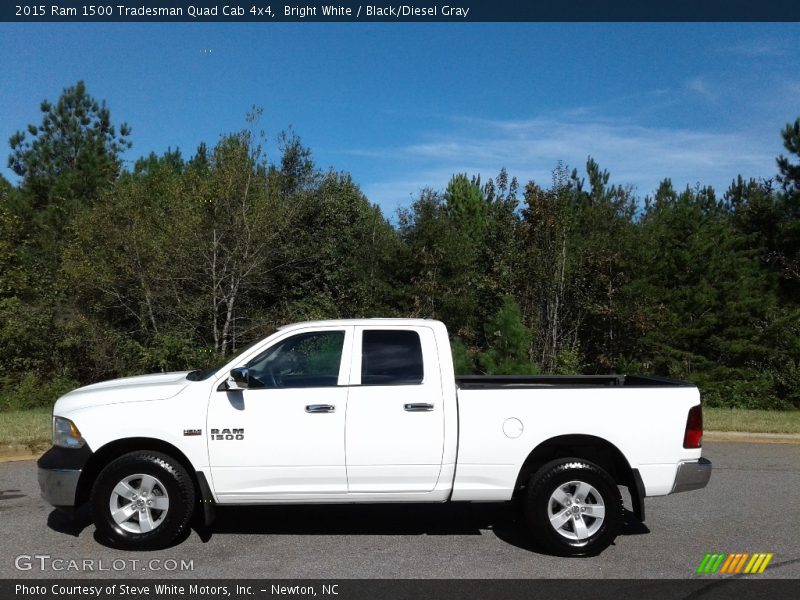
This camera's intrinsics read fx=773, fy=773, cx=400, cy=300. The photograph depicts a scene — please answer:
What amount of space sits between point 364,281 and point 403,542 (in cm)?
1735

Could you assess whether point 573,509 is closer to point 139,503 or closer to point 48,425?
point 139,503

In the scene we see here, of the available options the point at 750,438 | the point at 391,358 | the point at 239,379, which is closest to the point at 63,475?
the point at 239,379

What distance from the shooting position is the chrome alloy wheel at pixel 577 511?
19.8ft

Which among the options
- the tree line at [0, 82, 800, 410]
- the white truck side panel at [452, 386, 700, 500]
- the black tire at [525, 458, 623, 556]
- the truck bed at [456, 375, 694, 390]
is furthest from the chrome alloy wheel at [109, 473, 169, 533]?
the tree line at [0, 82, 800, 410]

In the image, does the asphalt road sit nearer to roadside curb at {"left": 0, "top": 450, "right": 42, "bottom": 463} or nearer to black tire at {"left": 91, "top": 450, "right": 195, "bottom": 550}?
black tire at {"left": 91, "top": 450, "right": 195, "bottom": 550}

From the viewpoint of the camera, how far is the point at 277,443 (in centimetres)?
603

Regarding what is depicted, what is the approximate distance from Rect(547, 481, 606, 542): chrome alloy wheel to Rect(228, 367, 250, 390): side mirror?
2.55 metres

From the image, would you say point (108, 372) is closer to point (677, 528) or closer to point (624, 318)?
point (624, 318)

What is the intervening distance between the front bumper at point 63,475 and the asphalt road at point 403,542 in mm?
421

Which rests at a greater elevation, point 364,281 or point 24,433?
point 364,281
